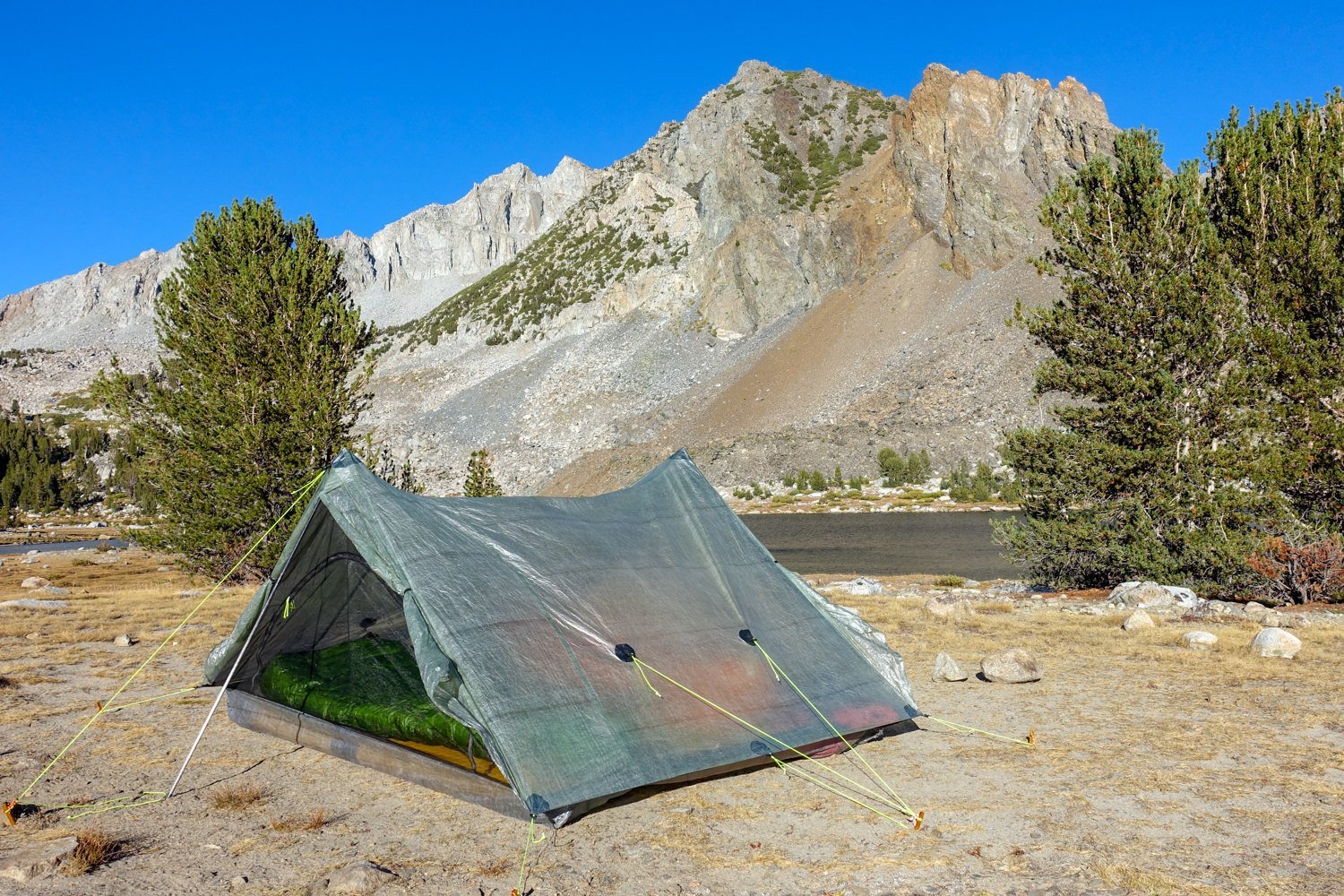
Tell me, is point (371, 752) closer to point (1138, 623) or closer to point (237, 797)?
point (237, 797)

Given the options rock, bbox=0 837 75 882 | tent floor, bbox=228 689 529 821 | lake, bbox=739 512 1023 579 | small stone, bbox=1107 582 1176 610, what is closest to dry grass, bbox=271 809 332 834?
tent floor, bbox=228 689 529 821

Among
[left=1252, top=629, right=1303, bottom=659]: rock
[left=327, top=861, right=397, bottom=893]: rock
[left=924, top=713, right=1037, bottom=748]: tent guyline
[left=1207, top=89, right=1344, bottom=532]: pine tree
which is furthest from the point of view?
[left=1207, top=89, right=1344, bottom=532]: pine tree

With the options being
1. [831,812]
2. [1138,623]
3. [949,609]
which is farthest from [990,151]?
[831,812]

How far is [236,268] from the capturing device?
23.3m

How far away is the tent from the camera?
7176mm

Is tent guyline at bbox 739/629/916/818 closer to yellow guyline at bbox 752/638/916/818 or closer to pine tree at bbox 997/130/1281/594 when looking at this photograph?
yellow guyline at bbox 752/638/916/818

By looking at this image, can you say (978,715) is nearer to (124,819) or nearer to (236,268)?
(124,819)

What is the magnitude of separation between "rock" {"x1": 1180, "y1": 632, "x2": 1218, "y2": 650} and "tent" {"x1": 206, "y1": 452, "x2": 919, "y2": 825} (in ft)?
23.1

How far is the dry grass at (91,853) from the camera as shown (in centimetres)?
585

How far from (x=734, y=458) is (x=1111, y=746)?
74.9m

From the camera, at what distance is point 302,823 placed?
6.96m

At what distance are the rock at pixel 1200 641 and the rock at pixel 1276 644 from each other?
60cm

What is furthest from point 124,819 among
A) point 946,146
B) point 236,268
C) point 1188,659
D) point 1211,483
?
point 946,146

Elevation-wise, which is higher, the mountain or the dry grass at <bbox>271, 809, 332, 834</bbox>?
the mountain
